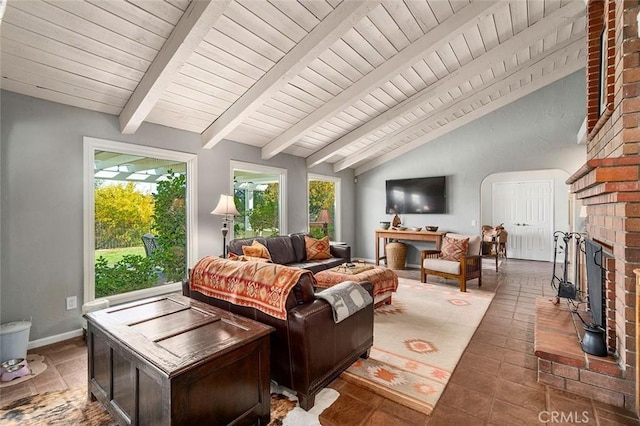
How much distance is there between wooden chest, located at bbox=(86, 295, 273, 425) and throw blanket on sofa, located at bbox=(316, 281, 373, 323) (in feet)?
1.71

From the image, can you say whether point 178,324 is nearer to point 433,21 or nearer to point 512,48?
point 433,21

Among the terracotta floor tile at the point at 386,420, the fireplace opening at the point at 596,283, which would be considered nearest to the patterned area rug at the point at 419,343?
the terracotta floor tile at the point at 386,420

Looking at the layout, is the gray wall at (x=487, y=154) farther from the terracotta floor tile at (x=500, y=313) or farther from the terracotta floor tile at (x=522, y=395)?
the terracotta floor tile at (x=522, y=395)

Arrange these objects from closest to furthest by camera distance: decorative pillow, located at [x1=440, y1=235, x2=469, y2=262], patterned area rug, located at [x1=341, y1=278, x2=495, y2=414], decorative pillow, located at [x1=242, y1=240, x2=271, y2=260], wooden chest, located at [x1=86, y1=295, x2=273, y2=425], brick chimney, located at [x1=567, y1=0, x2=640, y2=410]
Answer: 1. wooden chest, located at [x1=86, y1=295, x2=273, y2=425]
2. brick chimney, located at [x1=567, y1=0, x2=640, y2=410]
3. patterned area rug, located at [x1=341, y1=278, x2=495, y2=414]
4. decorative pillow, located at [x1=242, y1=240, x2=271, y2=260]
5. decorative pillow, located at [x1=440, y1=235, x2=469, y2=262]

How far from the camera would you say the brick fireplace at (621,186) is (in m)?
1.80

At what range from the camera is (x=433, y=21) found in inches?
124

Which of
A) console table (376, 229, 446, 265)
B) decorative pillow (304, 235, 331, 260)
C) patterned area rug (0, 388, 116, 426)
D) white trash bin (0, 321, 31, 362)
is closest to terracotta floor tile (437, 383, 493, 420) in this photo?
patterned area rug (0, 388, 116, 426)

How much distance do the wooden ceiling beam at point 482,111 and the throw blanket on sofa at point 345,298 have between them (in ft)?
15.3

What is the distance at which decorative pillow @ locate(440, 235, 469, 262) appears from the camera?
4852 mm

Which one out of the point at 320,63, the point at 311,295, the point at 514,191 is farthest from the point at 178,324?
the point at 514,191

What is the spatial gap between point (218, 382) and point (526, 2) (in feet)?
14.7

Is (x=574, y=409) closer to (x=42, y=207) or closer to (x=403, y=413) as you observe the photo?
(x=403, y=413)

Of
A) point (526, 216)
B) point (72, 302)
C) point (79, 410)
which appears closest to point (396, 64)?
point (79, 410)

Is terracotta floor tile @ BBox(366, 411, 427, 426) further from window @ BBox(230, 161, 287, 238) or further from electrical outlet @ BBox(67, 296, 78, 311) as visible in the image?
window @ BBox(230, 161, 287, 238)
